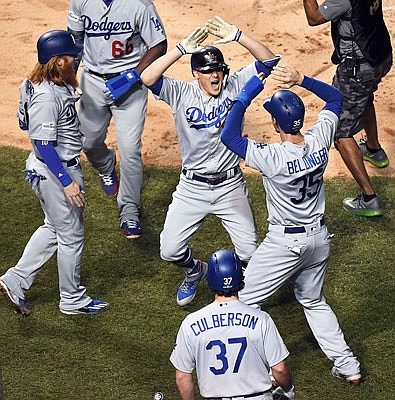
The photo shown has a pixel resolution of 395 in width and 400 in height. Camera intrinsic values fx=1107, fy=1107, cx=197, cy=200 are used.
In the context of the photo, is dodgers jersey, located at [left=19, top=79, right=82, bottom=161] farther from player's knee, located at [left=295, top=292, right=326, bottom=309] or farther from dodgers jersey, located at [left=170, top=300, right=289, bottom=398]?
dodgers jersey, located at [left=170, top=300, right=289, bottom=398]

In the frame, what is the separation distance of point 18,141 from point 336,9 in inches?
146

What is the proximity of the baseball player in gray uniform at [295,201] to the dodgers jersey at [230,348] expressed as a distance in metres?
1.34

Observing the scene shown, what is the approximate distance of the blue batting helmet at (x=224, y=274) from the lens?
19.0 feet

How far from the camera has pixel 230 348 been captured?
5.71m

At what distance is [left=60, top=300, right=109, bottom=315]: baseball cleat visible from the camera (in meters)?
8.16

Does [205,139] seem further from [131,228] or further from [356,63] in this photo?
[356,63]

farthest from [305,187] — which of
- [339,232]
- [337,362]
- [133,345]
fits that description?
[339,232]

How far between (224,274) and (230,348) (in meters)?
0.39

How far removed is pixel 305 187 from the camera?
697 cm

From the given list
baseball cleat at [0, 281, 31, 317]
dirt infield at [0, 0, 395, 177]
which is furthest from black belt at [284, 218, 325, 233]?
dirt infield at [0, 0, 395, 177]

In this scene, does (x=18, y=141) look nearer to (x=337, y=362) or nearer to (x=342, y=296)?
(x=342, y=296)

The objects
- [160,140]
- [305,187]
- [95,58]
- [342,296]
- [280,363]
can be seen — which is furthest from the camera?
[160,140]

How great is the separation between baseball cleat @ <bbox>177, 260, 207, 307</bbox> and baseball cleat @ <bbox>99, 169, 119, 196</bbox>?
182cm

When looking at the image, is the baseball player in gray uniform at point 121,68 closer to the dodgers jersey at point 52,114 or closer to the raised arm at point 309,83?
the dodgers jersey at point 52,114
